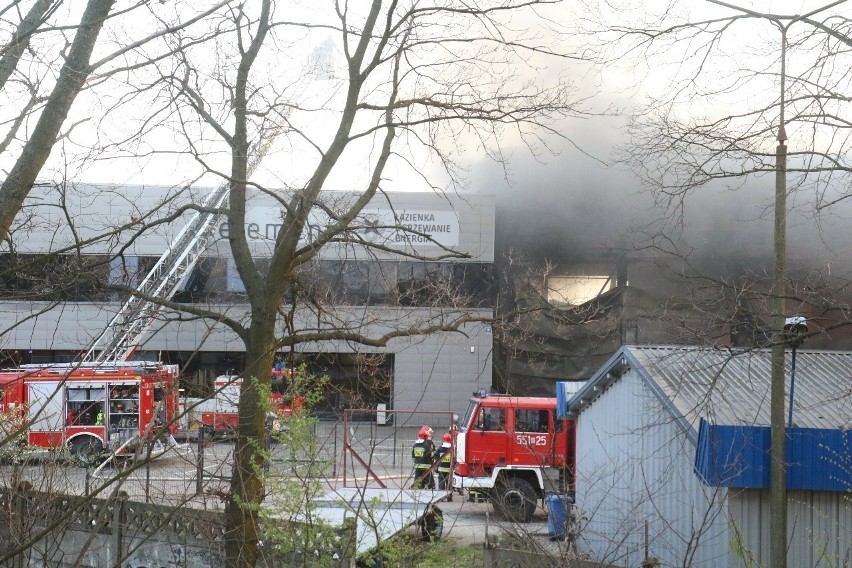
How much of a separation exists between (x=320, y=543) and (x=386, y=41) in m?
3.69

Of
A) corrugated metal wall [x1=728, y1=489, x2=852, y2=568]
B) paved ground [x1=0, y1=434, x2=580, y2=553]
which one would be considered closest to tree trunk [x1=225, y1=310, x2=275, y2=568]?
paved ground [x1=0, y1=434, x2=580, y2=553]

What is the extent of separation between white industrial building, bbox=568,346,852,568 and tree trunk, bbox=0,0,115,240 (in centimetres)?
450

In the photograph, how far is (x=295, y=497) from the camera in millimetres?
4508

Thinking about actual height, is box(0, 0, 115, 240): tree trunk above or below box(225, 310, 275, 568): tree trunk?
above

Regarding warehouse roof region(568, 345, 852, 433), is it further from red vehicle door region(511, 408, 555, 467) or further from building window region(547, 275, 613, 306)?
building window region(547, 275, 613, 306)

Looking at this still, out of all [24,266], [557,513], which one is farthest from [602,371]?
[24,266]

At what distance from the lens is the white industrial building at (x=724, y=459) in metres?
6.97

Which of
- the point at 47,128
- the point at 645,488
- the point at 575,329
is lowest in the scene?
the point at 645,488

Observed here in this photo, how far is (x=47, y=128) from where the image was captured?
3766 mm

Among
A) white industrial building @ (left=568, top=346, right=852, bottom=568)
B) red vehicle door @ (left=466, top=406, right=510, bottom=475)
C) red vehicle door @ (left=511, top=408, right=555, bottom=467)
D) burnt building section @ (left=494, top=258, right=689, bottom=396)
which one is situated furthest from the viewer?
burnt building section @ (left=494, top=258, right=689, bottom=396)

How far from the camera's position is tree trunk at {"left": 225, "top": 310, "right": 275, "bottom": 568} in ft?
17.7

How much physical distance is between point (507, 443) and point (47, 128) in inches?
406

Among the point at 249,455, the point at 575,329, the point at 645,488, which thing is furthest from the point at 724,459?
the point at 575,329

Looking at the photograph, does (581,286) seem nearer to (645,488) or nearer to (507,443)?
(507,443)
